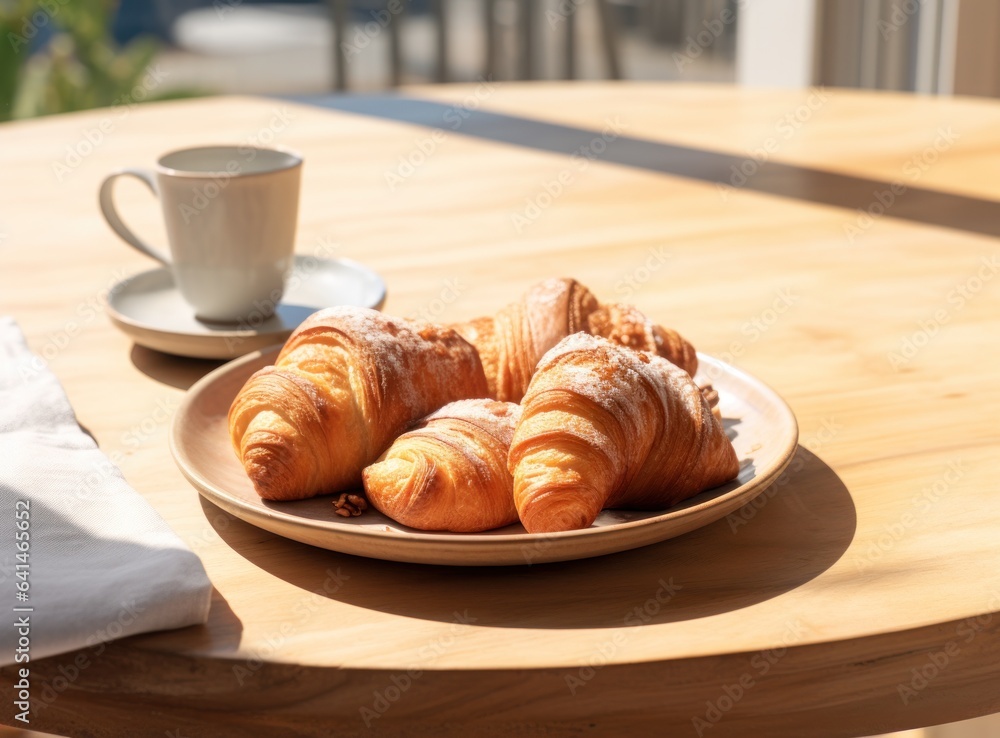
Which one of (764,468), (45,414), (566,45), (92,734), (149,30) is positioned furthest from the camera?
(149,30)

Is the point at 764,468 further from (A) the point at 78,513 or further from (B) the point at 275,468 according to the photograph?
(A) the point at 78,513

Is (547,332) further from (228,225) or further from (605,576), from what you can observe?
(228,225)

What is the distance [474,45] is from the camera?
595cm

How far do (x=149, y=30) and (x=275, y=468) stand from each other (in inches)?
236

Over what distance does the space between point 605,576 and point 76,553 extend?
259 mm

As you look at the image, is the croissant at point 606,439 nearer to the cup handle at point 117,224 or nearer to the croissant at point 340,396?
the croissant at point 340,396

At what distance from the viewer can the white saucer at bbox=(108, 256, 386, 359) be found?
867mm

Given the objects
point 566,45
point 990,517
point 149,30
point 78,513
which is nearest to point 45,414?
point 78,513

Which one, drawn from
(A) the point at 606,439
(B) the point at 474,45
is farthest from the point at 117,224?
(B) the point at 474,45

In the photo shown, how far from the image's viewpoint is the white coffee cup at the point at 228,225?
89 centimetres

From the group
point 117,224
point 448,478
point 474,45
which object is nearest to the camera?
point 448,478

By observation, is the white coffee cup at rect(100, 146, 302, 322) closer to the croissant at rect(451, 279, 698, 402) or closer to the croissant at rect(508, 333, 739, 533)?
the croissant at rect(451, 279, 698, 402)

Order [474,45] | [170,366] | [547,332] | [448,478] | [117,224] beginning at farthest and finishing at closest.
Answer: [474,45] → [117,224] → [170,366] → [547,332] → [448,478]

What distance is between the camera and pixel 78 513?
23.5 inches
